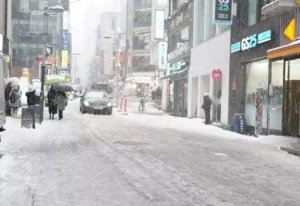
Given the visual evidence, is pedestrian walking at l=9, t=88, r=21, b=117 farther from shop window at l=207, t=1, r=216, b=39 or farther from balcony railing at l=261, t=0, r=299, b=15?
balcony railing at l=261, t=0, r=299, b=15

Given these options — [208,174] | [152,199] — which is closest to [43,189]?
[152,199]

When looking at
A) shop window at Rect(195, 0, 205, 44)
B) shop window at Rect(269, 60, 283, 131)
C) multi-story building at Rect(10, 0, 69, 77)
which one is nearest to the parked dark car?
shop window at Rect(195, 0, 205, 44)

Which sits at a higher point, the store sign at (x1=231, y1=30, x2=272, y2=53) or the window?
the window

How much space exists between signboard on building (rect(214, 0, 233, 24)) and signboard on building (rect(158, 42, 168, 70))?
68.4 ft

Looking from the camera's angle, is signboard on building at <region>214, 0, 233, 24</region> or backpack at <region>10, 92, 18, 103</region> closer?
signboard on building at <region>214, 0, 233, 24</region>

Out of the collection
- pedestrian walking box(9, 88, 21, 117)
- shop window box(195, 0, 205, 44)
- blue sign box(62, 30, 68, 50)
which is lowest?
pedestrian walking box(9, 88, 21, 117)

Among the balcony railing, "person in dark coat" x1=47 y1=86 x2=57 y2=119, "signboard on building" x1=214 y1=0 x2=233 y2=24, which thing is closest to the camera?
the balcony railing

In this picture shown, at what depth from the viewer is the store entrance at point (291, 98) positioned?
14.5m

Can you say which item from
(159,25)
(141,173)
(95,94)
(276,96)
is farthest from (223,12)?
(159,25)

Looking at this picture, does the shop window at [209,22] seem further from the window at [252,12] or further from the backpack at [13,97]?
the backpack at [13,97]

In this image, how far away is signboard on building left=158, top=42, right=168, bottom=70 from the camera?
40656 millimetres

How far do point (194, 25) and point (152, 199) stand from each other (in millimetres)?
23448

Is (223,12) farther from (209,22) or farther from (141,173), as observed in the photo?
(141,173)

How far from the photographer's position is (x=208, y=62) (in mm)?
24391
